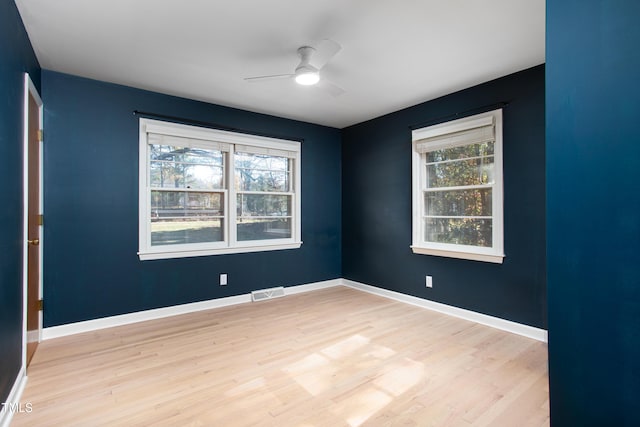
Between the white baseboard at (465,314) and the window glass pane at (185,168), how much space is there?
2.78 m

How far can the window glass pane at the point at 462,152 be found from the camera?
3537mm

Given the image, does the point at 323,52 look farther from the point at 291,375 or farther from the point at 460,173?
the point at 291,375

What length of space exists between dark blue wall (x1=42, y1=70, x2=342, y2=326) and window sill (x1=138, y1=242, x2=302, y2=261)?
0.21 ft

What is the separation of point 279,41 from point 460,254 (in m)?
2.95

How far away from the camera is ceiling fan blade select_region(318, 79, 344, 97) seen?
9.37 ft

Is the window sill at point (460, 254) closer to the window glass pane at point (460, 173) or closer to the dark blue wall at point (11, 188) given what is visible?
the window glass pane at point (460, 173)

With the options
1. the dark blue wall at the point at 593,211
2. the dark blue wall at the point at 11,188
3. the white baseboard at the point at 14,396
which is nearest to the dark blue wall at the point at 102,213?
the dark blue wall at the point at 11,188

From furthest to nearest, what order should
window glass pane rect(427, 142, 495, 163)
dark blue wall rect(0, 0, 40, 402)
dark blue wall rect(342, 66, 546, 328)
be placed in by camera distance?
window glass pane rect(427, 142, 495, 163)
dark blue wall rect(342, 66, 546, 328)
dark blue wall rect(0, 0, 40, 402)

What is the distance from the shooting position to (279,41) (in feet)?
8.65

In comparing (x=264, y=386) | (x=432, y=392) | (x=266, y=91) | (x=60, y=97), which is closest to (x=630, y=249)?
(x=432, y=392)

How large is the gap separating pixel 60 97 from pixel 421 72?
3713 mm

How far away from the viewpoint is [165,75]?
3.28 meters

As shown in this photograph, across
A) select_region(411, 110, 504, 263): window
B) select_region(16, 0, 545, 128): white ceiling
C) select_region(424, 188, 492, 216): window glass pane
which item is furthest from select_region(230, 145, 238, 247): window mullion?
select_region(424, 188, 492, 216): window glass pane

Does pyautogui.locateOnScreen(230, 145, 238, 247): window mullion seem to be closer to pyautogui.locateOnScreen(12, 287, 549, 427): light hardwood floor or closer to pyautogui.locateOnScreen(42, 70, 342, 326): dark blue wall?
pyautogui.locateOnScreen(42, 70, 342, 326): dark blue wall
